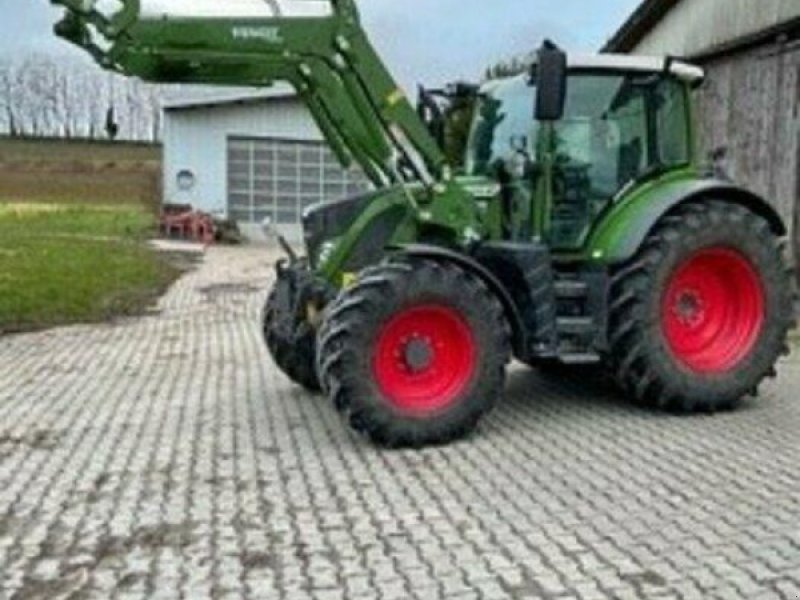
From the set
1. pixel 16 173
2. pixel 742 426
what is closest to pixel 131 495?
pixel 742 426

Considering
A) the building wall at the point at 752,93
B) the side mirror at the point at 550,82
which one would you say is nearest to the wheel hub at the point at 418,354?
the side mirror at the point at 550,82

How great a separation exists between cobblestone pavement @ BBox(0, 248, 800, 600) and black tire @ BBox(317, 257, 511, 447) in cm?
16

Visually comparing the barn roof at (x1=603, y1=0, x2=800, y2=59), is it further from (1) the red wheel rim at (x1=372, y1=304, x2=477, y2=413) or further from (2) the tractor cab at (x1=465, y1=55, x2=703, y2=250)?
(1) the red wheel rim at (x1=372, y1=304, x2=477, y2=413)

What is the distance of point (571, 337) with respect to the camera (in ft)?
23.3

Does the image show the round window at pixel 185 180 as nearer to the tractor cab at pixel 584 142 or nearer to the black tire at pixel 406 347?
the tractor cab at pixel 584 142

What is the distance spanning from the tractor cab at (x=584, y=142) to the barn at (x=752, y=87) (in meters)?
3.69

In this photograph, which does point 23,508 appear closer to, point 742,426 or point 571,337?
point 571,337

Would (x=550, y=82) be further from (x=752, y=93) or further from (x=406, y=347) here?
(x=752, y=93)

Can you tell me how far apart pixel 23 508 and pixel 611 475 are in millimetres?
2931

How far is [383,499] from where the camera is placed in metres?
5.61

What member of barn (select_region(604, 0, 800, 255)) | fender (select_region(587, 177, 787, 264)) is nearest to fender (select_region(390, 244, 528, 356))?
fender (select_region(587, 177, 787, 264))

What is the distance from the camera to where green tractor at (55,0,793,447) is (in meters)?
6.55

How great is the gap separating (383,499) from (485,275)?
174cm

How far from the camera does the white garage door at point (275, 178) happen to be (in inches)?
1071
